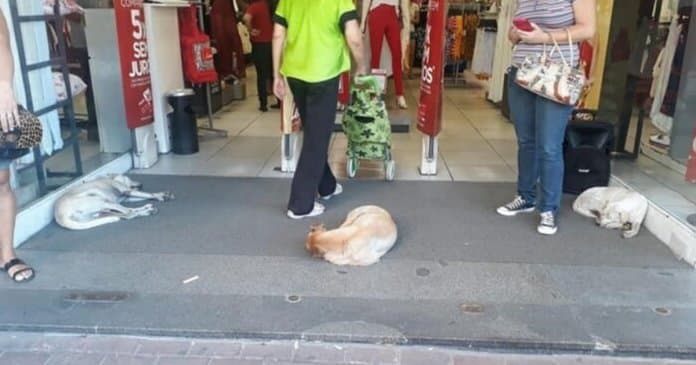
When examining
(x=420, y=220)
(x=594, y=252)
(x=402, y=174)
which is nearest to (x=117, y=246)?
(x=420, y=220)

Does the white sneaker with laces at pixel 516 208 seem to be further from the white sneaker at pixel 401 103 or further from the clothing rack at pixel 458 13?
the clothing rack at pixel 458 13

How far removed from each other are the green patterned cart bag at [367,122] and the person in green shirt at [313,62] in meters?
0.50

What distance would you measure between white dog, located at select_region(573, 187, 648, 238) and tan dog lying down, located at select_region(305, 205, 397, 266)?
1.26 m

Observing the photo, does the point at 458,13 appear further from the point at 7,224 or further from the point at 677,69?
the point at 7,224

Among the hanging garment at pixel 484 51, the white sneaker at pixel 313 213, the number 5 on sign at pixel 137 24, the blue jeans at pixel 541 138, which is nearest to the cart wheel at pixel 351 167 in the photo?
the white sneaker at pixel 313 213

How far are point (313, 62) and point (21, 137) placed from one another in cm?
139

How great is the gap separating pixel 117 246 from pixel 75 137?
104 cm

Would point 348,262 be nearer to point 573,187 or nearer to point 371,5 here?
point 573,187

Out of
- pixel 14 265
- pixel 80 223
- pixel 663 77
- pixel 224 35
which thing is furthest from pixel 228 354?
pixel 224 35

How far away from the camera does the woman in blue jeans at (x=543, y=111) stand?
2697mm

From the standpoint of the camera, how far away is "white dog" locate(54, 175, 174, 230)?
3061mm

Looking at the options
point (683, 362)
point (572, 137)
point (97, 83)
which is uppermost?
point (97, 83)

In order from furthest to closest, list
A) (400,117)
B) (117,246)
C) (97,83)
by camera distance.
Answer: (400,117) → (97,83) → (117,246)

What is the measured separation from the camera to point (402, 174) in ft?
13.5
